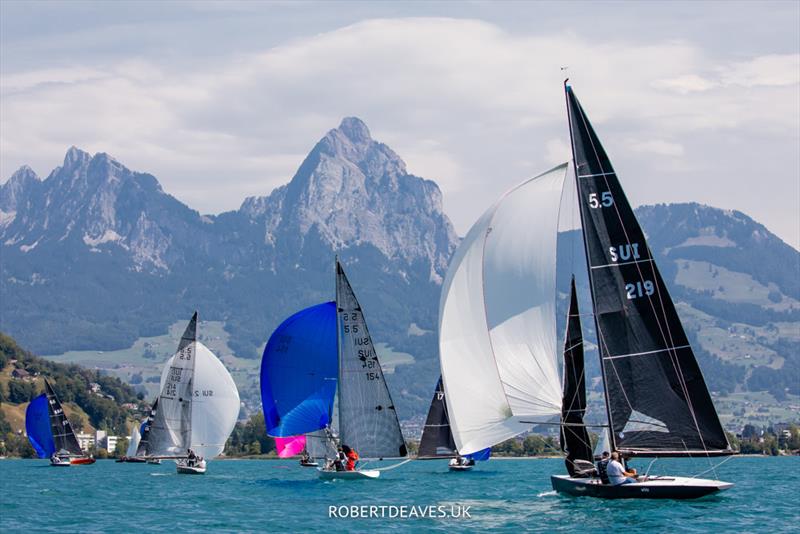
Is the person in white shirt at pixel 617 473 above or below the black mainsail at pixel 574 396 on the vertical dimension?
below

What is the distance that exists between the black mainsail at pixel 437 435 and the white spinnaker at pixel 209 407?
45.7 feet

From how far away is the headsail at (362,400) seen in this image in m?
67.3

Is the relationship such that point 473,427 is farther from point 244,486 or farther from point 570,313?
point 244,486

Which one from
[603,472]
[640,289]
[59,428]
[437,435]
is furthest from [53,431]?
[640,289]

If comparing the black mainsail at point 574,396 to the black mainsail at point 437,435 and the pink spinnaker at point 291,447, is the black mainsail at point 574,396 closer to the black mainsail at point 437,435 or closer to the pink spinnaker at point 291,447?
the pink spinnaker at point 291,447

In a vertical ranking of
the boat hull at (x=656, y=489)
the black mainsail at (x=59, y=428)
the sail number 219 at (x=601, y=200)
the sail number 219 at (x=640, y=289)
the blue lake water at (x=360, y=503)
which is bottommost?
the blue lake water at (x=360, y=503)

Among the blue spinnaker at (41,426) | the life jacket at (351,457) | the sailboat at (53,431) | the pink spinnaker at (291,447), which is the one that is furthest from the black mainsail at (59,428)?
the life jacket at (351,457)

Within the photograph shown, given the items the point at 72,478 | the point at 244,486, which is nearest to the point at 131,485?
the point at 244,486

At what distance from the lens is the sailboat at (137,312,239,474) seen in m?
90.9

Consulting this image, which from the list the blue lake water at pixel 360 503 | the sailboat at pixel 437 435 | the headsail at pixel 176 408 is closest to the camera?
the blue lake water at pixel 360 503

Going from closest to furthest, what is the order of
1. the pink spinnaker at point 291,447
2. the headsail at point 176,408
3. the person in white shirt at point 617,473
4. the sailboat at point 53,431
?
1. the person in white shirt at point 617,473
2. the pink spinnaker at point 291,447
3. the headsail at point 176,408
4. the sailboat at point 53,431

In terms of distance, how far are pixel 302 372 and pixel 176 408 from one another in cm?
2528

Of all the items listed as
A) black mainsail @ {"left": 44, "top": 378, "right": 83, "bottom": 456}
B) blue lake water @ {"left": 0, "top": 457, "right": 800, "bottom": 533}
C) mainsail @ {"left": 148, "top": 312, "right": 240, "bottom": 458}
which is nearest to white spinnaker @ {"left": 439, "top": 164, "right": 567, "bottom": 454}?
blue lake water @ {"left": 0, "top": 457, "right": 800, "bottom": 533}

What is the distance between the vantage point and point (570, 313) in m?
54.0
